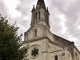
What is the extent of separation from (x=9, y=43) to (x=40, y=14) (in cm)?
2693

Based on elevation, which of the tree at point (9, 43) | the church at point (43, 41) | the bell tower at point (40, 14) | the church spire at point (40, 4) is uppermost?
the church spire at point (40, 4)

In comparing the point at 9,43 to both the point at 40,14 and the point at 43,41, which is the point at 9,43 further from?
the point at 40,14

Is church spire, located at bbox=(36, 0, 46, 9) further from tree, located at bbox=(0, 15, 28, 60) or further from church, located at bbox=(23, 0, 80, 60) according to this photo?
tree, located at bbox=(0, 15, 28, 60)

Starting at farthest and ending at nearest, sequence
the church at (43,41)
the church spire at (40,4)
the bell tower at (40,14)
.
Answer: the church spire at (40,4) → the bell tower at (40,14) → the church at (43,41)

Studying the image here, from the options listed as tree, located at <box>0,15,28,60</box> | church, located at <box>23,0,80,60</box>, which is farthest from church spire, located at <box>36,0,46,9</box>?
tree, located at <box>0,15,28,60</box>

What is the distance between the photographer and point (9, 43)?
1803cm

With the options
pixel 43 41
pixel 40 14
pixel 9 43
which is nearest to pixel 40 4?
pixel 40 14

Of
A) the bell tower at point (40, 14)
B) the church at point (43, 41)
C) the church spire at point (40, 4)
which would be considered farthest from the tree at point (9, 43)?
the church spire at point (40, 4)

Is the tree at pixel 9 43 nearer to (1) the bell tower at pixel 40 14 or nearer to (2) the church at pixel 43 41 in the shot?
(2) the church at pixel 43 41

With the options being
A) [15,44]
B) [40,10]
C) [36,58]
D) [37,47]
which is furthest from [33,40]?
[15,44]

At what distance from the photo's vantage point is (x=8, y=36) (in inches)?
721

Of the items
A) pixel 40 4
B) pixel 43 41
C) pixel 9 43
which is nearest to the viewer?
pixel 9 43

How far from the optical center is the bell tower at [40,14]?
43.3 meters

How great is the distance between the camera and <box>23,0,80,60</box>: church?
3788 cm
